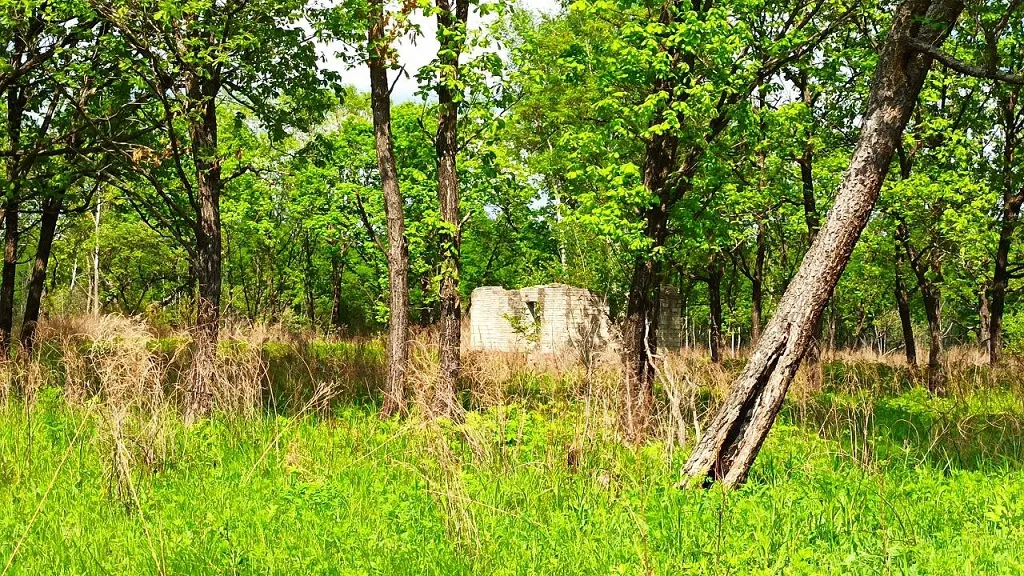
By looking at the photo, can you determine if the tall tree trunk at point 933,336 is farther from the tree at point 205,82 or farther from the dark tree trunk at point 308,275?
the dark tree trunk at point 308,275

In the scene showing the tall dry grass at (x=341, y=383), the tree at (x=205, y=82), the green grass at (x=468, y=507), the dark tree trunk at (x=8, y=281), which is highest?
the tree at (x=205, y=82)

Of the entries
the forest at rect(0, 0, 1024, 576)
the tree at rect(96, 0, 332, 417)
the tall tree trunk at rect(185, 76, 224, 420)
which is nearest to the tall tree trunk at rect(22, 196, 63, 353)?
the forest at rect(0, 0, 1024, 576)

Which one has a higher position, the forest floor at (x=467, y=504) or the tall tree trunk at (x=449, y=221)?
the tall tree trunk at (x=449, y=221)

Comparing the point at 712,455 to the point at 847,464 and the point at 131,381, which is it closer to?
the point at 847,464

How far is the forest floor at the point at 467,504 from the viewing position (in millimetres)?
3787

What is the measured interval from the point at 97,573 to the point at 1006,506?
5623 mm

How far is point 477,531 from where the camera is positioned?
A: 3990 mm

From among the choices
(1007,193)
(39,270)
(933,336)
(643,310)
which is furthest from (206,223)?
(1007,193)

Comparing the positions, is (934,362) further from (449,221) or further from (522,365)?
(449,221)

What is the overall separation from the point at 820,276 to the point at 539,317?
49.4ft

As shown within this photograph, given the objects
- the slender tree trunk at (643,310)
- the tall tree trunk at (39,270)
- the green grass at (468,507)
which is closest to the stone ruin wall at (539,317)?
the slender tree trunk at (643,310)

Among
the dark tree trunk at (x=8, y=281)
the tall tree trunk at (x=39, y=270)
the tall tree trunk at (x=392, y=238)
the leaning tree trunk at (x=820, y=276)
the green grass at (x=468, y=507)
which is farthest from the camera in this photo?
the tall tree trunk at (x=39, y=270)

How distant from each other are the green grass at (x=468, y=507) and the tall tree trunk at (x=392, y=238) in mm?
1705

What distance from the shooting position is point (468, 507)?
4457 millimetres
